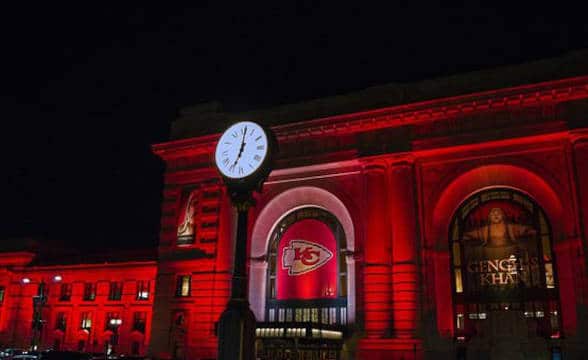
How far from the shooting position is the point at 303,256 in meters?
37.7

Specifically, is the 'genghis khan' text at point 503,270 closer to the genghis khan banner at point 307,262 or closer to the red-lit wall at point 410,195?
the red-lit wall at point 410,195

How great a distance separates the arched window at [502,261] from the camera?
31.5 metres

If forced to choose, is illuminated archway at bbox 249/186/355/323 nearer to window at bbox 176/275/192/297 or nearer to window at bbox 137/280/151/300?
window at bbox 176/275/192/297

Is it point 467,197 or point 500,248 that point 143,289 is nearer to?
point 467,197

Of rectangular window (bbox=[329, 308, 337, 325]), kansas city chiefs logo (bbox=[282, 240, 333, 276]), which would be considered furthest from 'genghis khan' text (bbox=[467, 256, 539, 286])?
kansas city chiefs logo (bbox=[282, 240, 333, 276])

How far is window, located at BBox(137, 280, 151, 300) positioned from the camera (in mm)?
51062

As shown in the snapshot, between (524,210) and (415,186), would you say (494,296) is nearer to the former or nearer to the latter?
(524,210)

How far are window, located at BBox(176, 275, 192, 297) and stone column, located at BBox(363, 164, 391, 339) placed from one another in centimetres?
1338

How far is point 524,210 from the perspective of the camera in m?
33.2

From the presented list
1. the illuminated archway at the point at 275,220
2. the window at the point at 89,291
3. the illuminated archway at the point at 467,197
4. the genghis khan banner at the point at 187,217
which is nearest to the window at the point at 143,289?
the window at the point at 89,291

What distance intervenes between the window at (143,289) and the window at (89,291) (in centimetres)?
547

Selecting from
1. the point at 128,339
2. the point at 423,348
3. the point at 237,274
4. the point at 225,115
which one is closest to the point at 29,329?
the point at 128,339

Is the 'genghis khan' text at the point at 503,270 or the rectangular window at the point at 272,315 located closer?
the 'genghis khan' text at the point at 503,270

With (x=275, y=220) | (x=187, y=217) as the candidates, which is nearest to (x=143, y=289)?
(x=187, y=217)
